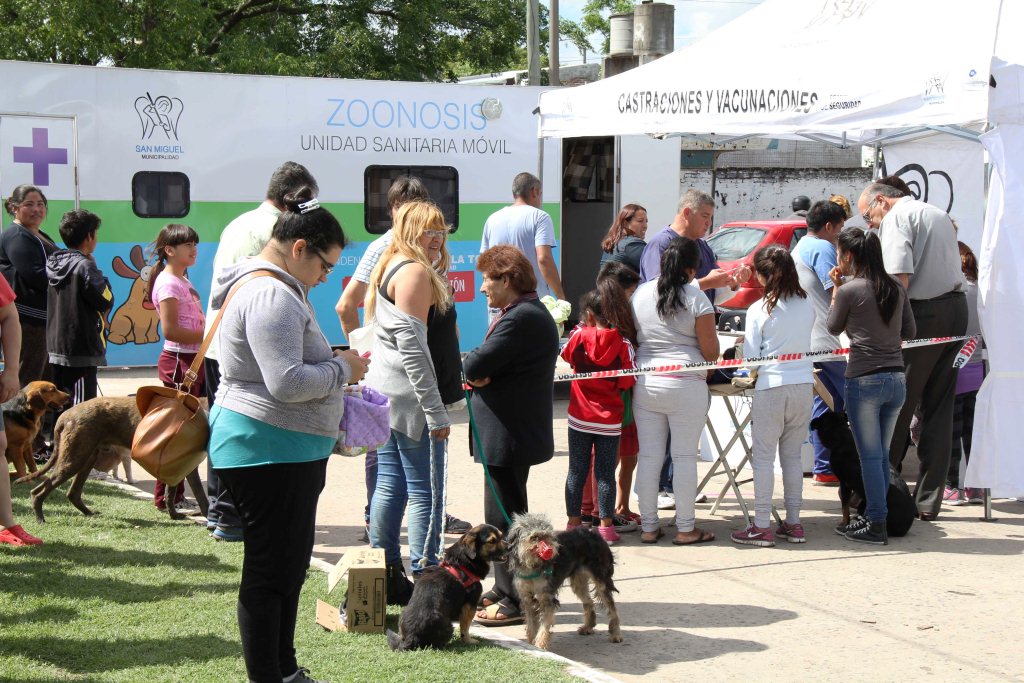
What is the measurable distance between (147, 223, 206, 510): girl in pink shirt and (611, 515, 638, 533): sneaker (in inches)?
99.4

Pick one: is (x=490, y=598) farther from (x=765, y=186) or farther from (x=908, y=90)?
(x=765, y=186)

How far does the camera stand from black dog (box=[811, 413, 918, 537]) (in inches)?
259

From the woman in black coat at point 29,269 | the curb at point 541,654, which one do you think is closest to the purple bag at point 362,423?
the curb at point 541,654

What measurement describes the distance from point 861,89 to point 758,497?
2.44 m

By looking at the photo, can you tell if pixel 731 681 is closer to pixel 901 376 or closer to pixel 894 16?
pixel 901 376

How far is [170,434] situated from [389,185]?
8002 millimetres

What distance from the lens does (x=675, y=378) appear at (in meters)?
6.23

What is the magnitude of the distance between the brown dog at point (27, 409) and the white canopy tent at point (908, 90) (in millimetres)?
4272

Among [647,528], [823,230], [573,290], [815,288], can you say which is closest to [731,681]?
[647,528]

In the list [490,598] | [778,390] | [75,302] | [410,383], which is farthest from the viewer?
[75,302]

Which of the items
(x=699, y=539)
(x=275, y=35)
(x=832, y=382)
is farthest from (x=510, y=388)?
(x=275, y=35)

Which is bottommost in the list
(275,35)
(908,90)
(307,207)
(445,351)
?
(445,351)

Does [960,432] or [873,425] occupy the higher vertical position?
[873,425]

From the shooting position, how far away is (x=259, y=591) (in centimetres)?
370
